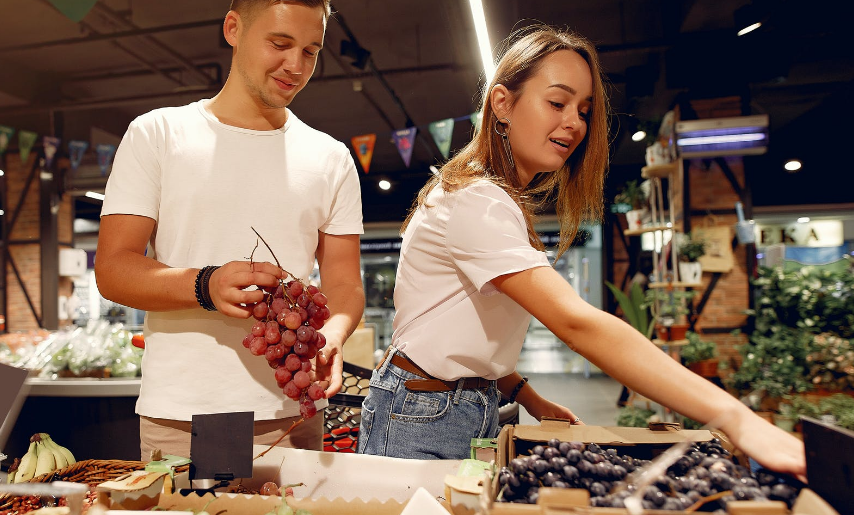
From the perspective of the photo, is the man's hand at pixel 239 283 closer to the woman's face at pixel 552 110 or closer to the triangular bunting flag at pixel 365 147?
the woman's face at pixel 552 110

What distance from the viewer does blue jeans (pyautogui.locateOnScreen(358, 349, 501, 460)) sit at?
1.20 m

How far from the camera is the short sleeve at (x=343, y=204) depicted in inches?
56.9

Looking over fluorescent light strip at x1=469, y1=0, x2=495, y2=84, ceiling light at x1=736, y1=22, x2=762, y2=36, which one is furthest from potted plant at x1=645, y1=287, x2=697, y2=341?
fluorescent light strip at x1=469, y1=0, x2=495, y2=84

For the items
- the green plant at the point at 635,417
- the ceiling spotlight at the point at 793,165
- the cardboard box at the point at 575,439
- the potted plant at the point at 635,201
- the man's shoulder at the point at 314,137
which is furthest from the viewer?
the ceiling spotlight at the point at 793,165

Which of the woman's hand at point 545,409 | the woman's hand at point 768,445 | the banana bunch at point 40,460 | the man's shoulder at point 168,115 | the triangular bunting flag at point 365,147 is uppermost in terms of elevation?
the triangular bunting flag at point 365,147

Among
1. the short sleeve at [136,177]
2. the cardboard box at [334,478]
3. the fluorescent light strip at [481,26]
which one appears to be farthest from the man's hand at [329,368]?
the fluorescent light strip at [481,26]

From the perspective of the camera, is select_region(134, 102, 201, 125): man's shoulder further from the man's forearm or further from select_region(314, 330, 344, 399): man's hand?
select_region(314, 330, 344, 399): man's hand

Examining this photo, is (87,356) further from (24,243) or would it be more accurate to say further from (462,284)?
(24,243)

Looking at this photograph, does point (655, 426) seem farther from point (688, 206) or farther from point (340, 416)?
point (688, 206)

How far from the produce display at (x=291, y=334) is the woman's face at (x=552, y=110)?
1.97 ft

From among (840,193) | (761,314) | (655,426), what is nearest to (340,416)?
(655,426)

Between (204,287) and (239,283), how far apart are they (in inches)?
4.8

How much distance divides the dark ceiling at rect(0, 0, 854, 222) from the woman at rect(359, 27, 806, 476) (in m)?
3.71

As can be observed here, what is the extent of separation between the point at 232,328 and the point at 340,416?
1.12 metres
